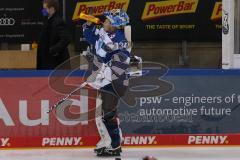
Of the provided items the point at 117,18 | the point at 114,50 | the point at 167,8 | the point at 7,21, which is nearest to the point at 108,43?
the point at 114,50

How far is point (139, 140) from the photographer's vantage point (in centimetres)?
945

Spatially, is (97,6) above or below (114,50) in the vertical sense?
above

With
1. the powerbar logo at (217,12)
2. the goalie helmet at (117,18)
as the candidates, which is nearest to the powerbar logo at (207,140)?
the goalie helmet at (117,18)

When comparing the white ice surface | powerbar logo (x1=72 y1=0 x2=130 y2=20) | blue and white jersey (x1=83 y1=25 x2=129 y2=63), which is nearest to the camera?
blue and white jersey (x1=83 y1=25 x2=129 y2=63)

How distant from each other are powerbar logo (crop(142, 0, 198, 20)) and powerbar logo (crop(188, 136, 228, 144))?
4744mm

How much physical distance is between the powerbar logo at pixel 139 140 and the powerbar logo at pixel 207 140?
1.59ft

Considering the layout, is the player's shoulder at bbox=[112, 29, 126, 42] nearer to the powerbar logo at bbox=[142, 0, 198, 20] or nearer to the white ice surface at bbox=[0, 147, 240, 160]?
the white ice surface at bbox=[0, 147, 240, 160]

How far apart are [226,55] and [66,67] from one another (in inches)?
101

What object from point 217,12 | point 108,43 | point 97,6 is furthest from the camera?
point 217,12

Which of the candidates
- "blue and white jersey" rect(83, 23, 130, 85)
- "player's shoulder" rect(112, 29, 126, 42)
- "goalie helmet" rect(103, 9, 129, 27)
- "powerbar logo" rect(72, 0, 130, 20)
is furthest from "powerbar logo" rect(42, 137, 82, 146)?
"powerbar logo" rect(72, 0, 130, 20)

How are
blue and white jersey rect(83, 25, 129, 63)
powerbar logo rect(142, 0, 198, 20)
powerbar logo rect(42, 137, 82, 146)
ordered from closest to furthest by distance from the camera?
blue and white jersey rect(83, 25, 129, 63)
powerbar logo rect(42, 137, 82, 146)
powerbar logo rect(142, 0, 198, 20)

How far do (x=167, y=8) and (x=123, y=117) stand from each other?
473 cm

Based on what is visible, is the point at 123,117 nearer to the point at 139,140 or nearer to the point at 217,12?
the point at 139,140

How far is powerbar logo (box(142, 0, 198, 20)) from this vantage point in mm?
13734
